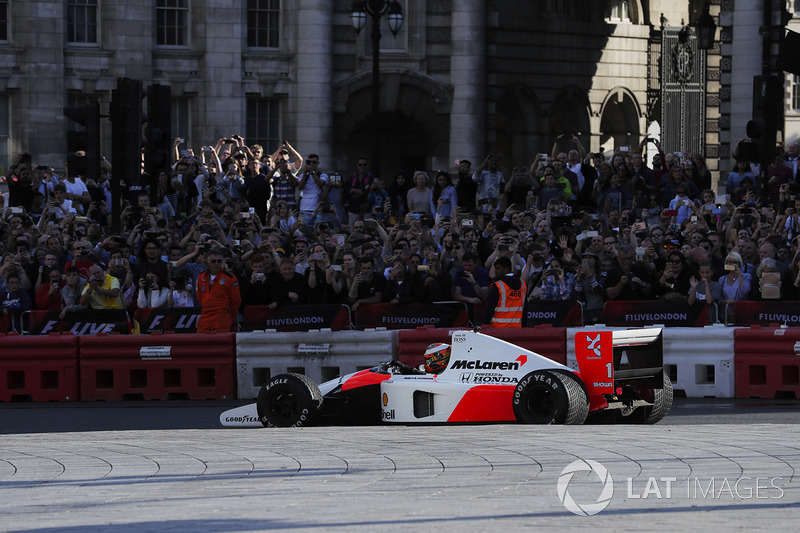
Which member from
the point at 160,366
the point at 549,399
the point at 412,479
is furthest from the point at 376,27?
the point at 412,479

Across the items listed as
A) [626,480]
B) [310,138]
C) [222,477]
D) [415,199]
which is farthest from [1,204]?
[626,480]

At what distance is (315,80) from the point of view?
36.9m

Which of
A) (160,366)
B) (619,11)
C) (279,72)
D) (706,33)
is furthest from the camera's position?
(619,11)

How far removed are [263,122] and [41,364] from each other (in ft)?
56.5

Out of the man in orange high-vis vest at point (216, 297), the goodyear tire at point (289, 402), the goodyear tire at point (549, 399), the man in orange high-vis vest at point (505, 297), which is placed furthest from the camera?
the man in orange high-vis vest at point (216, 297)

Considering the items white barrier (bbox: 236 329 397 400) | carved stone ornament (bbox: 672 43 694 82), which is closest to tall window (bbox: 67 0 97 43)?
carved stone ornament (bbox: 672 43 694 82)

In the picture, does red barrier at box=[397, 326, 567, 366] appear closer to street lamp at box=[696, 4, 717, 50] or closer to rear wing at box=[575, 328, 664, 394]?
rear wing at box=[575, 328, 664, 394]

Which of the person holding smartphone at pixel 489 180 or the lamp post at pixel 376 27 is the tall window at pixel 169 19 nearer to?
the lamp post at pixel 376 27

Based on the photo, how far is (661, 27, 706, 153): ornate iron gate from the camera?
41.8 meters

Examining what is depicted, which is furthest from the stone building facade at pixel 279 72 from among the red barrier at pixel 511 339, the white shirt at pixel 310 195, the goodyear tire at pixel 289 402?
the goodyear tire at pixel 289 402

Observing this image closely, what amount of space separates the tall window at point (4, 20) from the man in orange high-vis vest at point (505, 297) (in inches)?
782

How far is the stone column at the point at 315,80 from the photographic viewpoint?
121 feet

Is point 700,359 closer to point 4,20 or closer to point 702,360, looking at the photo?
point 702,360

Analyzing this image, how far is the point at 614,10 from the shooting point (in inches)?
1726
